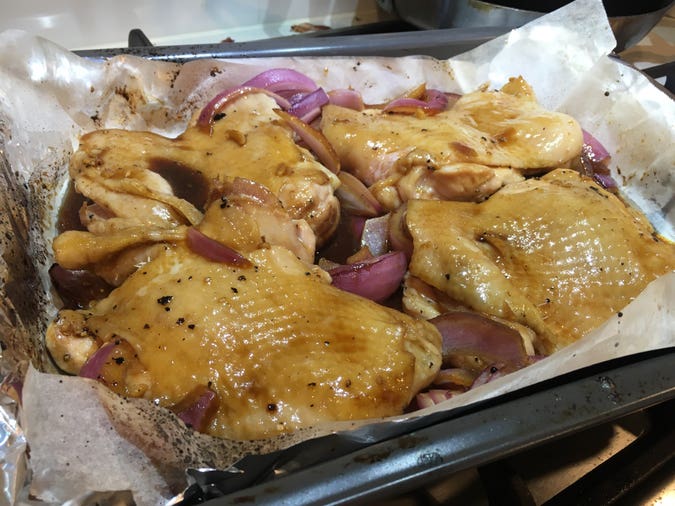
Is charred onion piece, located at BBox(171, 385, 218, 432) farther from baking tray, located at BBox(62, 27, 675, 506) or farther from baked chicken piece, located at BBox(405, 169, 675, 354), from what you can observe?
baked chicken piece, located at BBox(405, 169, 675, 354)

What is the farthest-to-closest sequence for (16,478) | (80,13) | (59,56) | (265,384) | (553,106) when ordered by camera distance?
1. (80,13)
2. (553,106)
3. (59,56)
4. (265,384)
5. (16,478)

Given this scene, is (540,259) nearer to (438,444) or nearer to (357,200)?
(357,200)

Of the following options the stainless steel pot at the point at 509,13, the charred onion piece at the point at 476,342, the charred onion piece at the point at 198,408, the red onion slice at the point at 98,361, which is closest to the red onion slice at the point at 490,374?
the charred onion piece at the point at 476,342

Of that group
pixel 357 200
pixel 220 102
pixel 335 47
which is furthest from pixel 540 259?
pixel 335 47

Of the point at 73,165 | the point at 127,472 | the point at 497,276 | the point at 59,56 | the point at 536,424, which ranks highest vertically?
the point at 59,56

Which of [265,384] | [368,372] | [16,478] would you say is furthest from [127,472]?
[368,372]

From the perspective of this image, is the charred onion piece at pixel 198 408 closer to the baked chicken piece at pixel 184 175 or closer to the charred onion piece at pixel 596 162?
the baked chicken piece at pixel 184 175

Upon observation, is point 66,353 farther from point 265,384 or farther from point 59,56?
point 59,56
